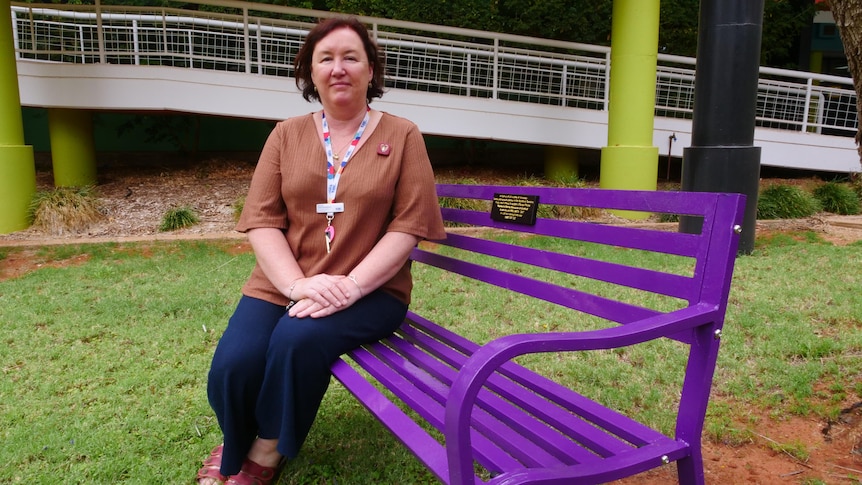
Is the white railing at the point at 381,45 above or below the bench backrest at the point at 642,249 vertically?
above

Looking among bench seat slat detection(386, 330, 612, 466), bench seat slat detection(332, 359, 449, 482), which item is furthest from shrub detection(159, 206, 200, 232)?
bench seat slat detection(386, 330, 612, 466)

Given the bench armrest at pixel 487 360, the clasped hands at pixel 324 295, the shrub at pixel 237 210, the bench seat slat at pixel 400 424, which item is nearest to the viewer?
the bench armrest at pixel 487 360

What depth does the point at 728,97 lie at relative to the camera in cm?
583

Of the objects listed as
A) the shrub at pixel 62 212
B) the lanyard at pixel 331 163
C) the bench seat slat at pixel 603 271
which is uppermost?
the lanyard at pixel 331 163

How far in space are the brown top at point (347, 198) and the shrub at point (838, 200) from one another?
28.0 ft

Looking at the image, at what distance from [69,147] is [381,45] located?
4954 millimetres

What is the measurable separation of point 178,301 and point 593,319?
306 cm

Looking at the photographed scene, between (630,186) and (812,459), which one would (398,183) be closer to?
(812,459)

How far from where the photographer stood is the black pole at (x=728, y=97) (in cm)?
574

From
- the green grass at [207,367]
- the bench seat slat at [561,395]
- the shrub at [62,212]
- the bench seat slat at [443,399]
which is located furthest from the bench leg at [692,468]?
the shrub at [62,212]

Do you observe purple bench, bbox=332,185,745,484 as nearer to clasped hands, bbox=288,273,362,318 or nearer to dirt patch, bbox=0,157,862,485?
clasped hands, bbox=288,273,362,318

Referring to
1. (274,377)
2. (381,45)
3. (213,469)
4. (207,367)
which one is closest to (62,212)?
(381,45)

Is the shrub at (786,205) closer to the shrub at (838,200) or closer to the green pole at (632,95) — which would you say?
the shrub at (838,200)

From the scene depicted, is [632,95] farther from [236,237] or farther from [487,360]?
[487,360]
